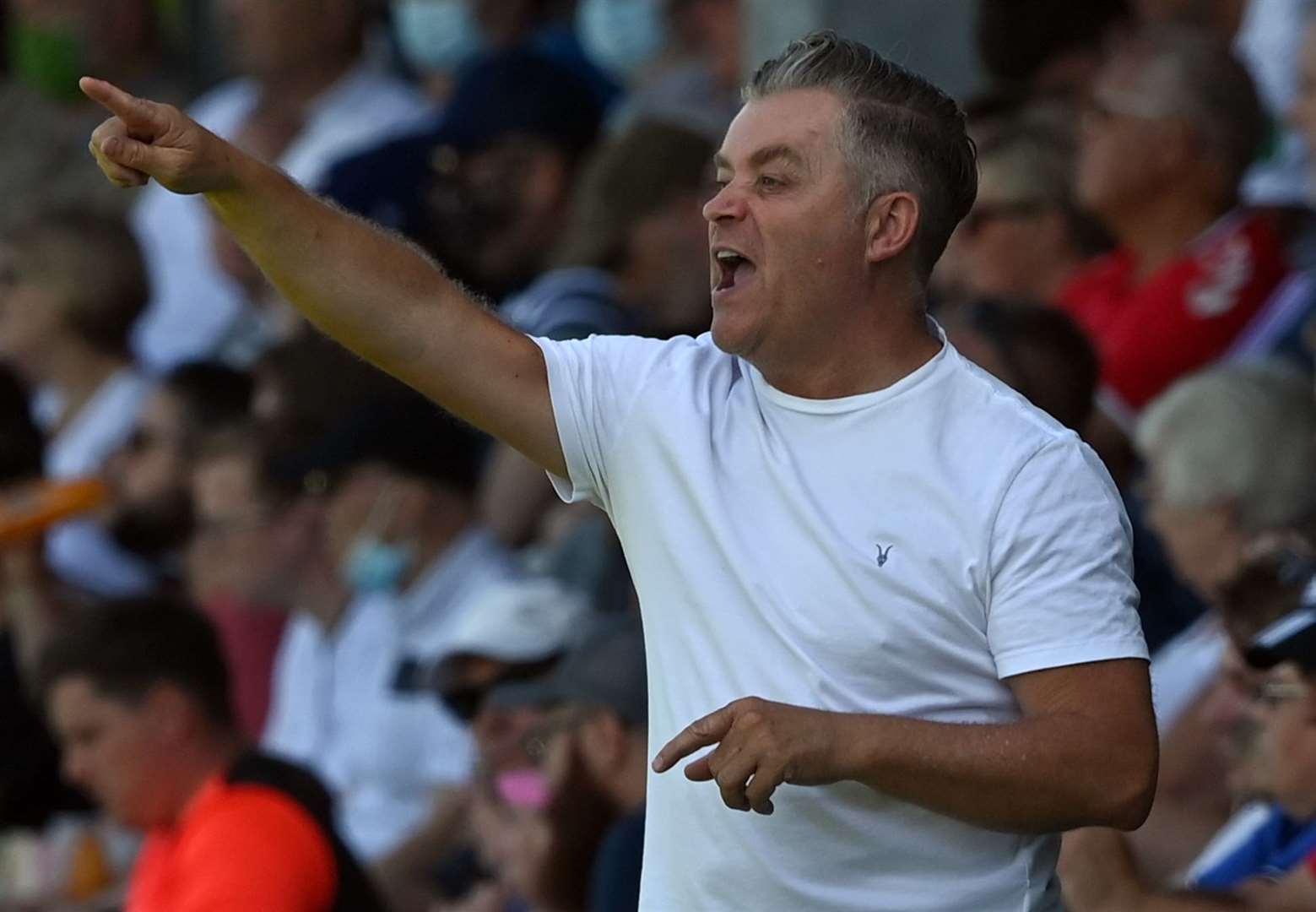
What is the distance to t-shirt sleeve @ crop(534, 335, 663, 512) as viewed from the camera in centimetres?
296

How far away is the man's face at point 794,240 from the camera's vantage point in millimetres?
2863

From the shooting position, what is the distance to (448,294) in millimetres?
2979

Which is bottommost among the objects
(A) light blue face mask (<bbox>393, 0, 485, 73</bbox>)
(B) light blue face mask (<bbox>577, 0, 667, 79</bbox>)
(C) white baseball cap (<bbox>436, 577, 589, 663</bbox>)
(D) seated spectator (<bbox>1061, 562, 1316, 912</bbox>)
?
(D) seated spectator (<bbox>1061, 562, 1316, 912</bbox>)

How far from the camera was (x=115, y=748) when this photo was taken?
16.8 ft

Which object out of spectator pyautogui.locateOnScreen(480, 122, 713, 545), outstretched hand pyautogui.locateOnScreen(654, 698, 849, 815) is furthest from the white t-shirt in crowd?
outstretched hand pyautogui.locateOnScreen(654, 698, 849, 815)

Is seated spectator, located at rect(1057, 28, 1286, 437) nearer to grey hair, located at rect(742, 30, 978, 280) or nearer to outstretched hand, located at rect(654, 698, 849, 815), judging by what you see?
grey hair, located at rect(742, 30, 978, 280)

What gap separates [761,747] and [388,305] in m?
0.79

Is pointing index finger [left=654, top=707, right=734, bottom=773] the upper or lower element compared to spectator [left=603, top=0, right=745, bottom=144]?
lower

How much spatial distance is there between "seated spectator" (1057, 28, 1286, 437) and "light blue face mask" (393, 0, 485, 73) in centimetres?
294

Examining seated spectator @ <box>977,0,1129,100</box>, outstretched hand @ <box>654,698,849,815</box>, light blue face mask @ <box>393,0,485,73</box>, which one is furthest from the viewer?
light blue face mask @ <box>393,0,485,73</box>

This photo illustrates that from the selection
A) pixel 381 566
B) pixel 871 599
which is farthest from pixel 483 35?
pixel 871 599

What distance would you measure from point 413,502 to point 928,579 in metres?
3.79

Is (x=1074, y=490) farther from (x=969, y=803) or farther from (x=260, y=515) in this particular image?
(x=260, y=515)

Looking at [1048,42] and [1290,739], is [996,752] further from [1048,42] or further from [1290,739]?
[1048,42]
